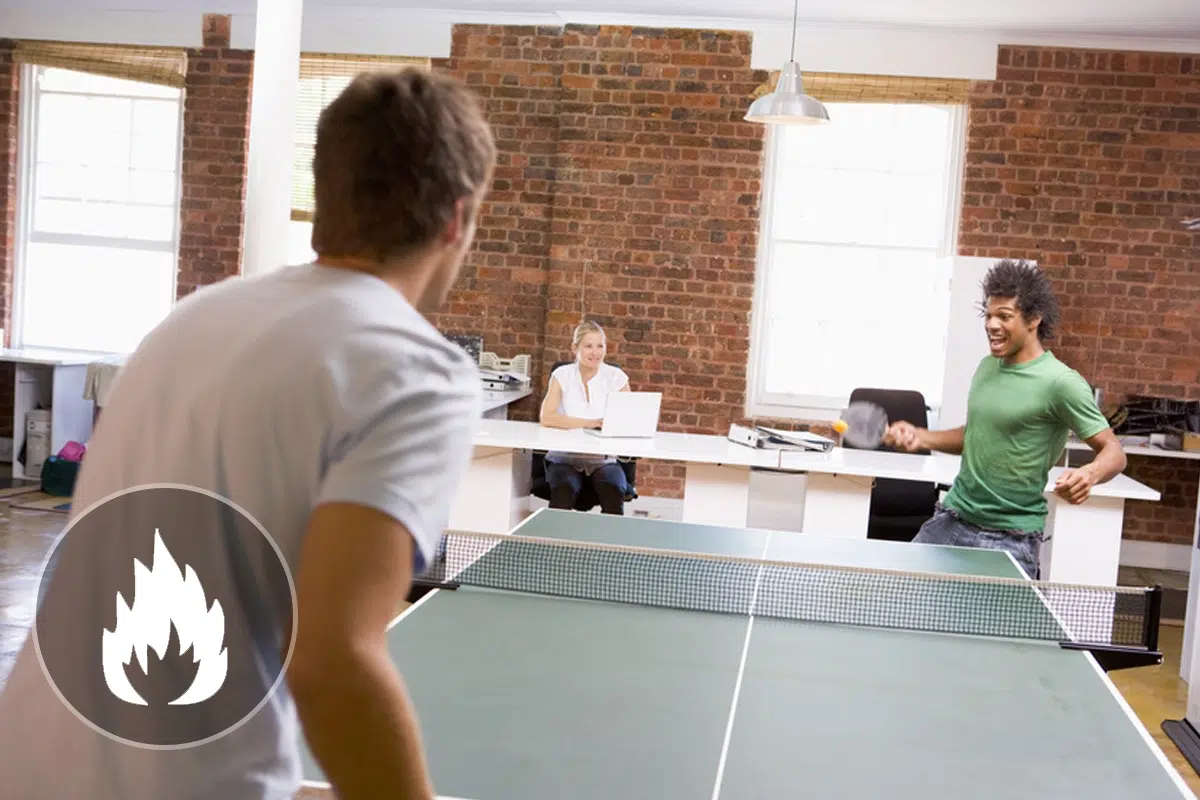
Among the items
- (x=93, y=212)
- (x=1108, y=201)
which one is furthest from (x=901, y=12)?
(x=93, y=212)

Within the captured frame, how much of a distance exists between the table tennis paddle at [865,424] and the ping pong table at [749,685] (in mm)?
2857

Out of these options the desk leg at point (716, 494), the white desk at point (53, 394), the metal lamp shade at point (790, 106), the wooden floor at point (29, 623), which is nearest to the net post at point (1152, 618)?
the wooden floor at point (29, 623)

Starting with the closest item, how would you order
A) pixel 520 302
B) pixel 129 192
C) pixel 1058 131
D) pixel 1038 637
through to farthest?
pixel 1038 637 < pixel 1058 131 < pixel 520 302 < pixel 129 192

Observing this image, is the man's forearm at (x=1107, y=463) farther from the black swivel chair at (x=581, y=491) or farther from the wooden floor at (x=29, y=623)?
the black swivel chair at (x=581, y=491)

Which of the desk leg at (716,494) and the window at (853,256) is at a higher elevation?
the window at (853,256)

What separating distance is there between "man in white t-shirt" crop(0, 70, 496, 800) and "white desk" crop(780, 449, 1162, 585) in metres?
4.46

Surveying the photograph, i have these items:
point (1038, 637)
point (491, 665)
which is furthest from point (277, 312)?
point (1038, 637)

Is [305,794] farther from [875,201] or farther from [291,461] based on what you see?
[875,201]

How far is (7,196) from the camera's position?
8898 millimetres

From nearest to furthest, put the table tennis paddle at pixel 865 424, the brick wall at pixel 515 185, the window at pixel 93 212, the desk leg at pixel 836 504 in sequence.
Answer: the desk leg at pixel 836 504 → the table tennis paddle at pixel 865 424 → the brick wall at pixel 515 185 → the window at pixel 93 212

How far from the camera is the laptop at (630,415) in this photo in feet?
18.8

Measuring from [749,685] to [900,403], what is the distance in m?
4.29

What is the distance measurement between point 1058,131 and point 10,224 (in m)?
7.04

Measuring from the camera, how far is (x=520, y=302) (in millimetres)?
8273
